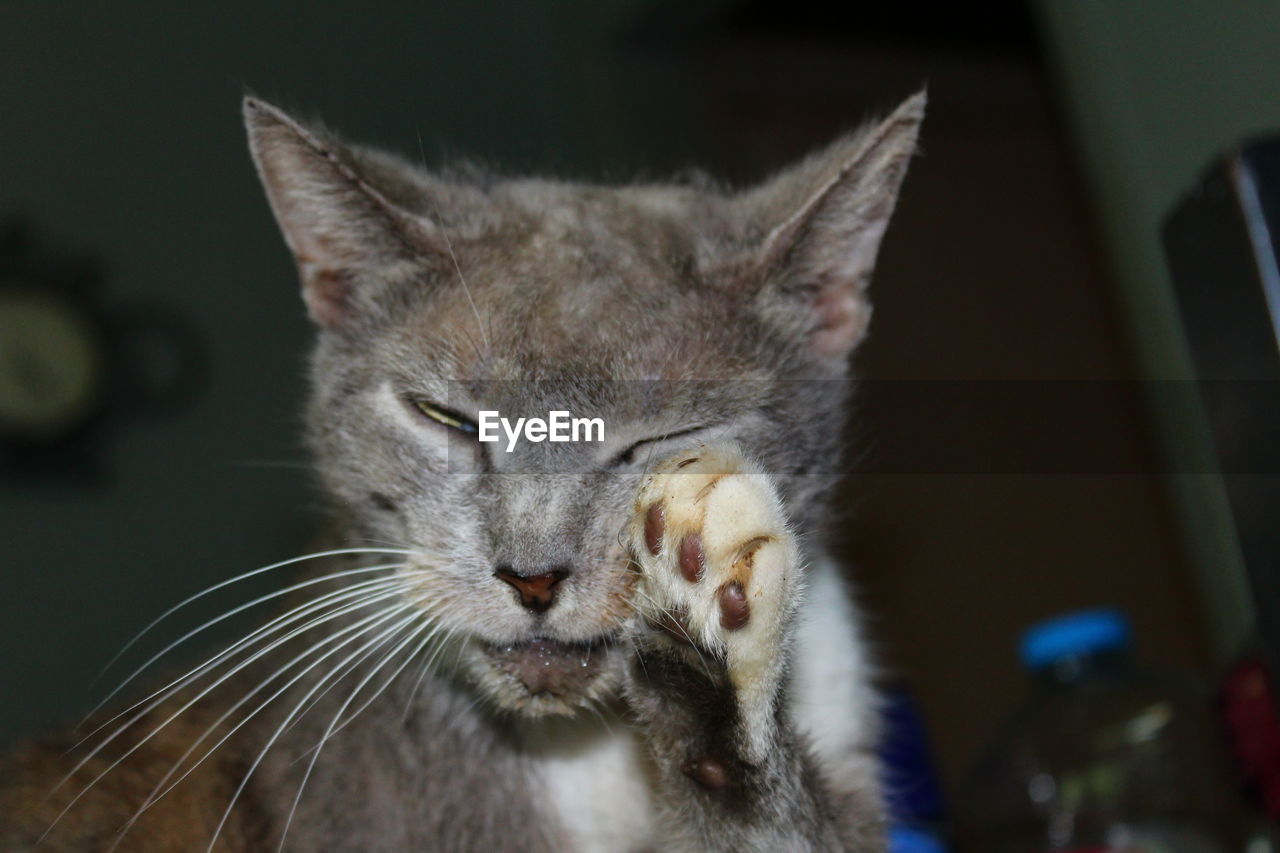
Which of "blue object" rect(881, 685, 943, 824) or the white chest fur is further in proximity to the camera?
"blue object" rect(881, 685, 943, 824)

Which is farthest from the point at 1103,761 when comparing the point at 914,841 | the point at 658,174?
the point at 658,174

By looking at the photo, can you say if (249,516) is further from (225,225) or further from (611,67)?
(611,67)

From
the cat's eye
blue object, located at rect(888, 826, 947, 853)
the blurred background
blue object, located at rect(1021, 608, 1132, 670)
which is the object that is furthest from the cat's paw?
the blurred background

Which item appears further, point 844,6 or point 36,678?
point 844,6

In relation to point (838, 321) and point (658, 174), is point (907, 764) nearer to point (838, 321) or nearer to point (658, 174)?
point (838, 321)

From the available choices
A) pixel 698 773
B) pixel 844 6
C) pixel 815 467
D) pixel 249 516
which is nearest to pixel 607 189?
pixel 815 467

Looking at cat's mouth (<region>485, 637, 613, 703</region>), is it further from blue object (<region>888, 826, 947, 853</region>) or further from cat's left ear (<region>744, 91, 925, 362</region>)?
blue object (<region>888, 826, 947, 853</region>)
